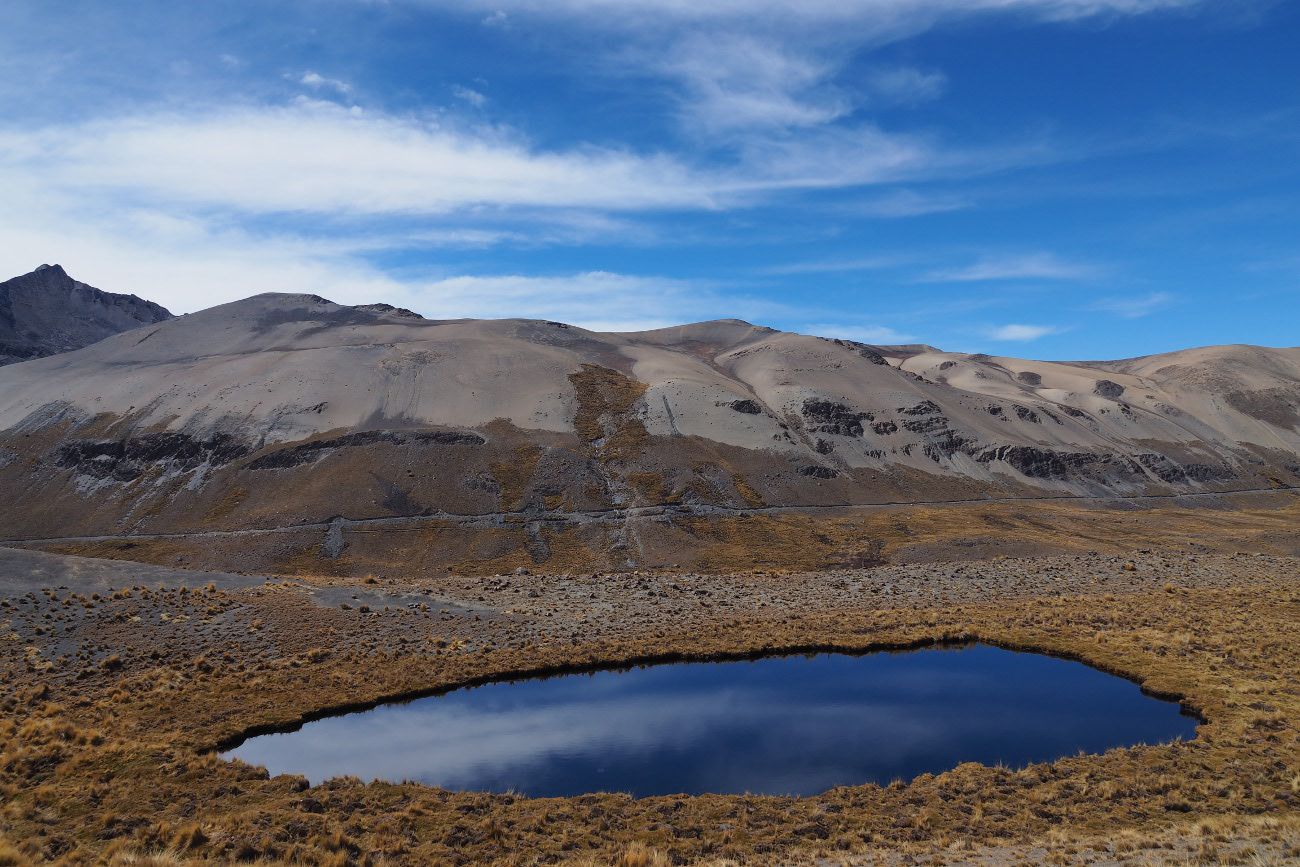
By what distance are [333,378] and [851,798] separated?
128916mm

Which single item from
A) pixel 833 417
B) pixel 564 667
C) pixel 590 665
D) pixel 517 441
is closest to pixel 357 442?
pixel 517 441

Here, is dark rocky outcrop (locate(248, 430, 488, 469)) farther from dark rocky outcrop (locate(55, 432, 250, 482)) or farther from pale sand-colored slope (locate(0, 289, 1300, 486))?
dark rocky outcrop (locate(55, 432, 250, 482))

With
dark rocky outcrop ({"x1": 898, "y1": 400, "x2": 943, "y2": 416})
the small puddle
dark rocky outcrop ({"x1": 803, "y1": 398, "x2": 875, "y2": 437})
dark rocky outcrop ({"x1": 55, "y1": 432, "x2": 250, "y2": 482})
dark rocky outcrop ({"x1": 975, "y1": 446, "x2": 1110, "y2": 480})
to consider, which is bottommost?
the small puddle

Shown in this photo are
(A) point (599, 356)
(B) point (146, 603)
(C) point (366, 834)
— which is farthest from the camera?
(A) point (599, 356)

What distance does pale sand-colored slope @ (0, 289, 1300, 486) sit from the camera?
412 ft

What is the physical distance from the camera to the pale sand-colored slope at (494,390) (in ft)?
412

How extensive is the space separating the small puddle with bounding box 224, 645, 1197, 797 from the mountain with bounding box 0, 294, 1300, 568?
4780 centimetres

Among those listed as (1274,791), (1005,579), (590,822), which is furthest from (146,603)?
(1005,579)

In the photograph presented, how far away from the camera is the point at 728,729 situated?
33625 millimetres

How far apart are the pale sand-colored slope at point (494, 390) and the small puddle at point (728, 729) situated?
274 ft

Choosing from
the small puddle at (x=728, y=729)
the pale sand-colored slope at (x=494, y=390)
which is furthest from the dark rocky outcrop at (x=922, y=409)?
the small puddle at (x=728, y=729)

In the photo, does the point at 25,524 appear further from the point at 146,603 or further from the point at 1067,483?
the point at 1067,483

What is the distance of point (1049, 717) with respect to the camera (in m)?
34.5

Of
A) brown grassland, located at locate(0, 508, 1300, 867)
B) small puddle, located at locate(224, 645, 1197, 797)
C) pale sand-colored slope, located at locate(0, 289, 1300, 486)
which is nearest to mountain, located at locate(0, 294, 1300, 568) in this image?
pale sand-colored slope, located at locate(0, 289, 1300, 486)
